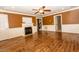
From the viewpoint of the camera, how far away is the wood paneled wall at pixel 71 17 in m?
6.27

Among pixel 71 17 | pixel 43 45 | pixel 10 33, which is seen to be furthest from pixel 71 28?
pixel 10 33

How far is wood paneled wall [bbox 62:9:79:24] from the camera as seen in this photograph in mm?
6271

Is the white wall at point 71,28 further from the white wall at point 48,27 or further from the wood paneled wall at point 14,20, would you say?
the wood paneled wall at point 14,20

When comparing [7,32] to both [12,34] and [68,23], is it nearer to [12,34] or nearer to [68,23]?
[12,34]

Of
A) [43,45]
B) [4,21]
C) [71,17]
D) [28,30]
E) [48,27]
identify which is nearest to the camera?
[43,45]

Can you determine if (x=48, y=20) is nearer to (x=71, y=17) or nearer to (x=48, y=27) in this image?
(x=48, y=27)

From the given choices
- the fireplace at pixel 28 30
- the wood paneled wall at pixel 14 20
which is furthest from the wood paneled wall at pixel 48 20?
the wood paneled wall at pixel 14 20

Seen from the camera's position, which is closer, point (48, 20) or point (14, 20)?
point (14, 20)

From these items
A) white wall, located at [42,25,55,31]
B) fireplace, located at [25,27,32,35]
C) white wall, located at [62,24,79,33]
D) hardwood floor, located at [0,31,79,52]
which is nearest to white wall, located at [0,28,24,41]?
fireplace, located at [25,27,32,35]

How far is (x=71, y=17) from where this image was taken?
21.9 ft

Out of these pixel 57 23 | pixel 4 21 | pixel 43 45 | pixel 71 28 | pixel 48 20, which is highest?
pixel 48 20

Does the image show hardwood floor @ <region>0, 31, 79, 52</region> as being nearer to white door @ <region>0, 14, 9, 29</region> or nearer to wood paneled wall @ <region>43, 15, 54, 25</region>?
white door @ <region>0, 14, 9, 29</region>

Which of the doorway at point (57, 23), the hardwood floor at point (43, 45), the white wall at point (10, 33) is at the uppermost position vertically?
the doorway at point (57, 23)
